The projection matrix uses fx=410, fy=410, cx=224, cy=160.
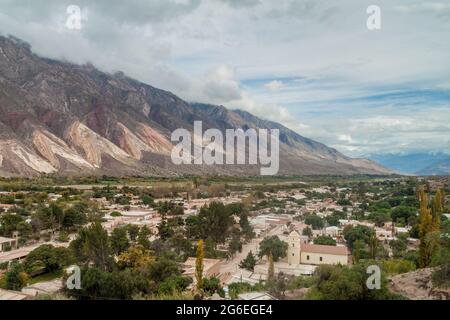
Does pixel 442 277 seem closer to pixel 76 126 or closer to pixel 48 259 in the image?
pixel 48 259

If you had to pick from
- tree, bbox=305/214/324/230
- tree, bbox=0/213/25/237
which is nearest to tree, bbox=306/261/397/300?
tree, bbox=305/214/324/230

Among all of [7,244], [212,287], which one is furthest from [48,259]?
[212,287]

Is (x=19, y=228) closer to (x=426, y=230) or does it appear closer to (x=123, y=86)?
(x=426, y=230)

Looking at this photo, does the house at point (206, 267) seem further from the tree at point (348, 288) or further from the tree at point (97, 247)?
the tree at point (348, 288)

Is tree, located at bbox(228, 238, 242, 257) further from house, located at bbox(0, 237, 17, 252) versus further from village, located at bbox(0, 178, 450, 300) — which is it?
house, located at bbox(0, 237, 17, 252)

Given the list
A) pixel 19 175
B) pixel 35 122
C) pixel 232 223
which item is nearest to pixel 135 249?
pixel 232 223

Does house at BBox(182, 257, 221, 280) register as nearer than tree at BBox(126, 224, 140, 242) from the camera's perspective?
Yes
